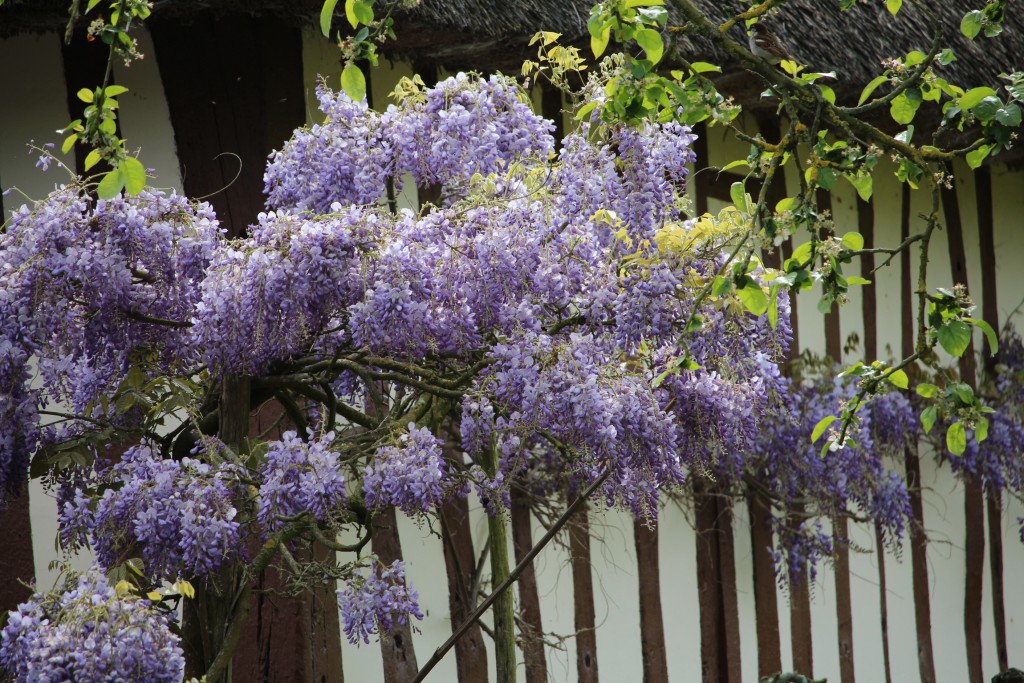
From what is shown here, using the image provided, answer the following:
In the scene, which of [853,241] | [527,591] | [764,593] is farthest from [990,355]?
[853,241]

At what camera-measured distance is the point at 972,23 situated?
6.64 ft

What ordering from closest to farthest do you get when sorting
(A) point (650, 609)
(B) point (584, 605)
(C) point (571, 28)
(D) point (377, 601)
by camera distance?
(D) point (377, 601) → (C) point (571, 28) → (B) point (584, 605) → (A) point (650, 609)

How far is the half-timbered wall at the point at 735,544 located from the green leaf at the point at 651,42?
6.14 ft

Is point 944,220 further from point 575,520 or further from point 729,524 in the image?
point 575,520

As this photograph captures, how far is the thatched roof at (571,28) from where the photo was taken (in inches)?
139

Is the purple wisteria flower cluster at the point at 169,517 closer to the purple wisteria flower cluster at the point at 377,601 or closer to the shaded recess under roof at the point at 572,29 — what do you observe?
the purple wisteria flower cluster at the point at 377,601

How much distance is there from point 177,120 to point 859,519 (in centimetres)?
310

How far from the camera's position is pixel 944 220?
637 cm

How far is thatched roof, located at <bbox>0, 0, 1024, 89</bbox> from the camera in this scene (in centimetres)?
354

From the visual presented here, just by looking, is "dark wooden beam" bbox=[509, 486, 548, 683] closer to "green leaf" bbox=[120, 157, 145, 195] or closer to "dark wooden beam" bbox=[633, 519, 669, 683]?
"dark wooden beam" bbox=[633, 519, 669, 683]

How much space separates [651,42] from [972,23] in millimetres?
532

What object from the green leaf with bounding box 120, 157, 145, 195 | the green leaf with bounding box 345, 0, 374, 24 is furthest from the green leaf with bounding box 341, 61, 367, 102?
the green leaf with bounding box 120, 157, 145, 195

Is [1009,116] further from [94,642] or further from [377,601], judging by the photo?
[94,642]

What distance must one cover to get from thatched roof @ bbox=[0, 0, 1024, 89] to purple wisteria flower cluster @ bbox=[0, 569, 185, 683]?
160 centimetres
